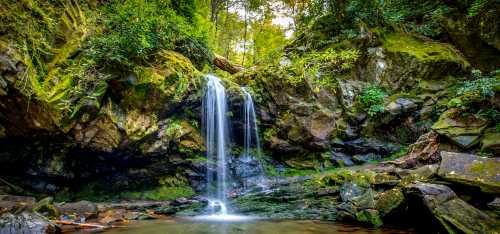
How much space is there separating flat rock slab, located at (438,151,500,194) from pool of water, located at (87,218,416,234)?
1241 millimetres

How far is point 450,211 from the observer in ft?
16.0

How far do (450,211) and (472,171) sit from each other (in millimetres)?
984

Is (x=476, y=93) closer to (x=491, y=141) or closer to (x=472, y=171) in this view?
(x=491, y=141)

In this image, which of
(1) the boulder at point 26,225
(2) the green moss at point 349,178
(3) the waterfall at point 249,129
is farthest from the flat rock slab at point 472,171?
(1) the boulder at point 26,225

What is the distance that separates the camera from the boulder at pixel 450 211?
4.54m

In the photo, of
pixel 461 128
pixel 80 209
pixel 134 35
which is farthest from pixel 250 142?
pixel 461 128

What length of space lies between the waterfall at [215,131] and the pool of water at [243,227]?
286cm

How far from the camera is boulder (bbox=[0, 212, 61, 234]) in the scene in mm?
5027

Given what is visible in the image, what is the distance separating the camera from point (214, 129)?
10.3 m

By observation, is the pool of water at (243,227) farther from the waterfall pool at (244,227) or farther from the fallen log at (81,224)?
the fallen log at (81,224)

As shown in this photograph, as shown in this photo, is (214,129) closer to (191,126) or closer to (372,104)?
(191,126)

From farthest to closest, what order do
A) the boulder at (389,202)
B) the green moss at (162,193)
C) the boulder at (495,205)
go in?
the green moss at (162,193) < the boulder at (389,202) < the boulder at (495,205)

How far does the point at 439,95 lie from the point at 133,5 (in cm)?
1040

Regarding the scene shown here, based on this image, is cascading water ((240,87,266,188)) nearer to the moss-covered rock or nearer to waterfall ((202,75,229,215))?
waterfall ((202,75,229,215))
